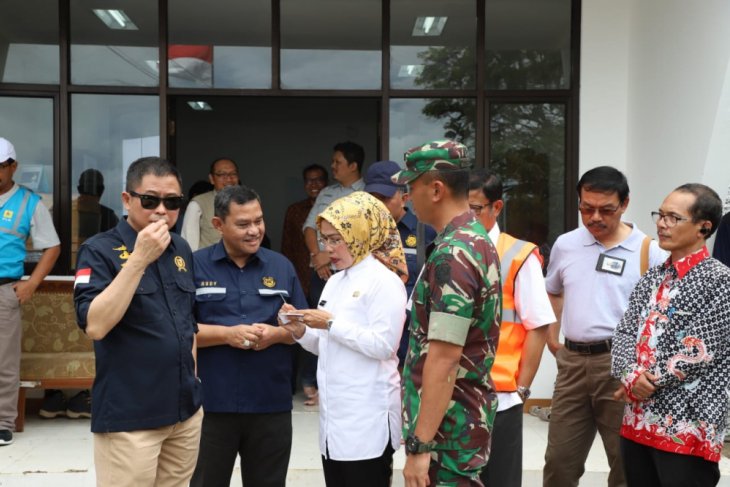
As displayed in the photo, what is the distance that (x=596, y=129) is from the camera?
6.45m

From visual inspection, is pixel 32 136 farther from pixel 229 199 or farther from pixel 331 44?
pixel 229 199

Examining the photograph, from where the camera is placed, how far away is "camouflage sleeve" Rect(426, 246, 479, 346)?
7.69 ft

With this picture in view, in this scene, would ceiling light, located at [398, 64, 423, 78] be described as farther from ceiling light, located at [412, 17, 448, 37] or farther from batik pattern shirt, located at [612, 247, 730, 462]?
batik pattern shirt, located at [612, 247, 730, 462]

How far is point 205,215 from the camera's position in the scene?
623cm

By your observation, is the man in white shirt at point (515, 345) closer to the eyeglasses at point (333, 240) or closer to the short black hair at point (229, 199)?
the eyeglasses at point (333, 240)

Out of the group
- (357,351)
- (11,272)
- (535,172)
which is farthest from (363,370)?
(535,172)

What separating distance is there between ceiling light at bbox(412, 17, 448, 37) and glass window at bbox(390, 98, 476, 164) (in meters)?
0.57

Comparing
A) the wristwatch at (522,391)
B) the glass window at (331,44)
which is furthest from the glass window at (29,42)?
the wristwatch at (522,391)

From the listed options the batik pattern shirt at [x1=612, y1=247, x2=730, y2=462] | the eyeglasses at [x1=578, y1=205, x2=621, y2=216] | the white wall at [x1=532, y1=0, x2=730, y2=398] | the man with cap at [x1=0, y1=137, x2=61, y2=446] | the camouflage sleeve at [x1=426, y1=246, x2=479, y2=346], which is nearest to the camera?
the camouflage sleeve at [x1=426, y1=246, x2=479, y2=346]

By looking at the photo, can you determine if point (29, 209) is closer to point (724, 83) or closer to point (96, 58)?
point (96, 58)

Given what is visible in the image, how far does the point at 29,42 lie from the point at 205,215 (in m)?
2.08

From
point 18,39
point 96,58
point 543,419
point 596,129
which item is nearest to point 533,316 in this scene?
point 543,419

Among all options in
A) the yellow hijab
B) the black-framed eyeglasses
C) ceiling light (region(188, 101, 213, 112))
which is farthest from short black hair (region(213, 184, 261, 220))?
ceiling light (region(188, 101, 213, 112))

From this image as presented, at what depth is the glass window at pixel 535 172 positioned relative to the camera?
659 cm
